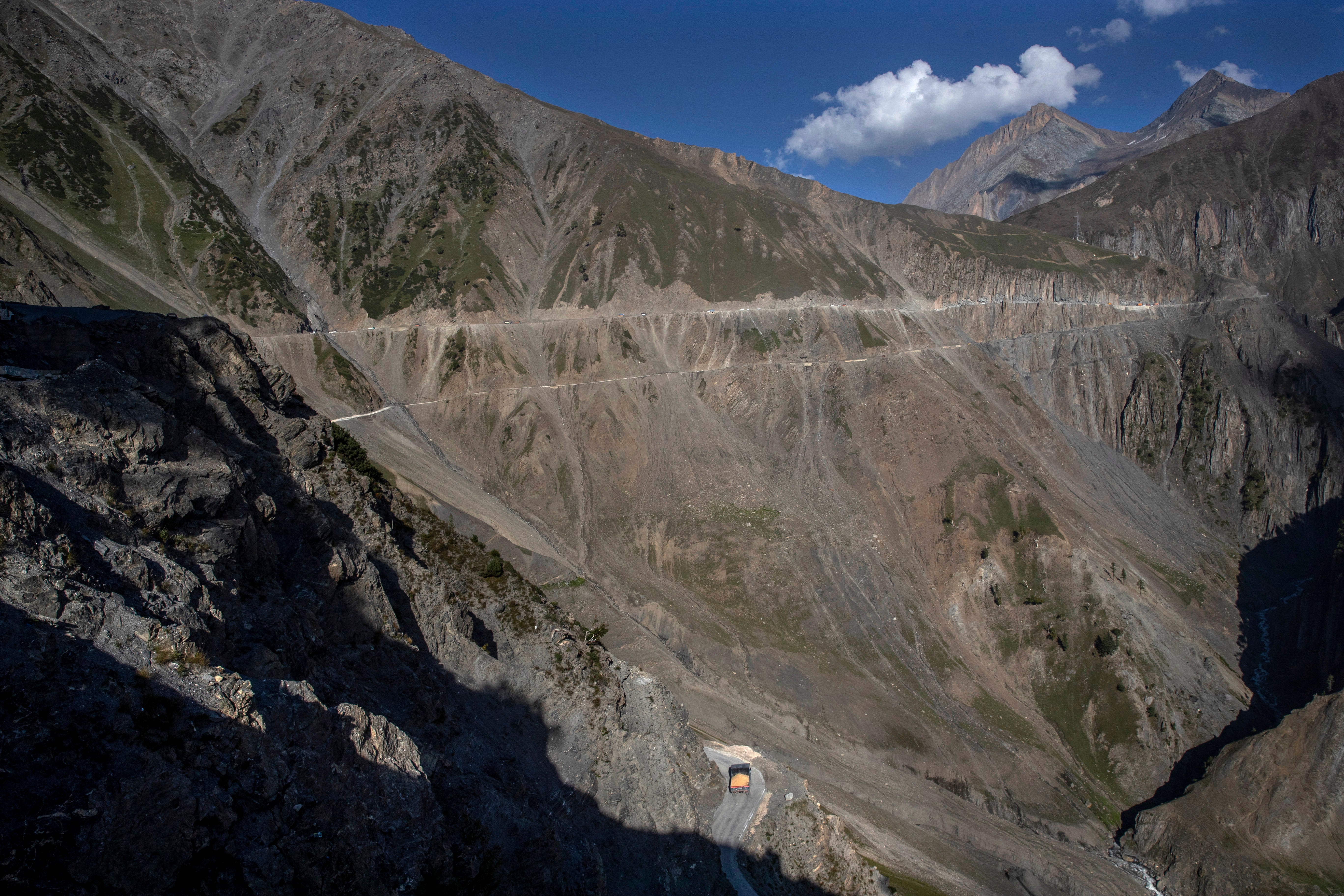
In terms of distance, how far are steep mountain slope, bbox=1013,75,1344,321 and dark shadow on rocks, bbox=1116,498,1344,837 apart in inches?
1935

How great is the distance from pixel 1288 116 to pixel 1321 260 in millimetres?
30030

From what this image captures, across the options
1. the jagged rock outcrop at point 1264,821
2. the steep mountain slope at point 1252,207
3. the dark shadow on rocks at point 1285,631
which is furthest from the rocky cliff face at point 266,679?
the steep mountain slope at point 1252,207

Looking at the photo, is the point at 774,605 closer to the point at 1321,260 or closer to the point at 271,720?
the point at 271,720

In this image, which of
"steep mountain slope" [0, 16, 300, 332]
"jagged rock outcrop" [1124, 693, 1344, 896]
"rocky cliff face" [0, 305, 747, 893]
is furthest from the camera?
"steep mountain slope" [0, 16, 300, 332]

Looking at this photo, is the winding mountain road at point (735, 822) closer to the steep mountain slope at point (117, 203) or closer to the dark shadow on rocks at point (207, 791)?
the dark shadow on rocks at point (207, 791)

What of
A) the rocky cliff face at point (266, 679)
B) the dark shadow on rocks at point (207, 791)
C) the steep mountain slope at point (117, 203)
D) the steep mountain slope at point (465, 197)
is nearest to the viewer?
the dark shadow on rocks at point (207, 791)

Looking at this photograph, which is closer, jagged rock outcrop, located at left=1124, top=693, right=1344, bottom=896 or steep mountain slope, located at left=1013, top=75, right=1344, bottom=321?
jagged rock outcrop, located at left=1124, top=693, right=1344, bottom=896

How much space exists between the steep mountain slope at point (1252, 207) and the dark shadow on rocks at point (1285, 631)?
49.1 m

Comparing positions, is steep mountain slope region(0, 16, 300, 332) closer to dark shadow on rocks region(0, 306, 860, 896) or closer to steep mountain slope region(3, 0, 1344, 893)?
steep mountain slope region(3, 0, 1344, 893)

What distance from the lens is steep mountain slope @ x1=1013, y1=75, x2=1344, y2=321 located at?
102 m

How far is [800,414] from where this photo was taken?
69.3 m

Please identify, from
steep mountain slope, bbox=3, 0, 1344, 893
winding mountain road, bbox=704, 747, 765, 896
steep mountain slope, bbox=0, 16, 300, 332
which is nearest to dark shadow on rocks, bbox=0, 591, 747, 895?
winding mountain road, bbox=704, 747, 765, 896

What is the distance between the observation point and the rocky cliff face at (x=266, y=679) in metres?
7.43

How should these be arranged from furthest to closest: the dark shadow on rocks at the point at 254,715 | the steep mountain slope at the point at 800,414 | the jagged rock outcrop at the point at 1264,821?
1. the steep mountain slope at the point at 800,414
2. the jagged rock outcrop at the point at 1264,821
3. the dark shadow on rocks at the point at 254,715
